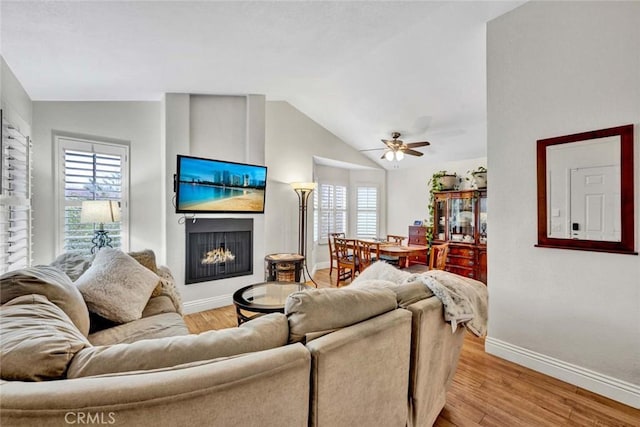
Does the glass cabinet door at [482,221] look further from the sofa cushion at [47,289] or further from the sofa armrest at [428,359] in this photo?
the sofa cushion at [47,289]

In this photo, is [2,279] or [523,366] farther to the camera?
[523,366]

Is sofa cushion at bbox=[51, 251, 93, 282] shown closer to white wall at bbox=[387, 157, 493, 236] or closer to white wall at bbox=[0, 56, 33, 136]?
white wall at bbox=[0, 56, 33, 136]

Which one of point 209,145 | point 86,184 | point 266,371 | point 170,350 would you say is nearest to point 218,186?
point 209,145

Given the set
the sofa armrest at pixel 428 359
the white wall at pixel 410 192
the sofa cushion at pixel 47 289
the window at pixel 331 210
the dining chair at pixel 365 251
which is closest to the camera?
the sofa cushion at pixel 47 289

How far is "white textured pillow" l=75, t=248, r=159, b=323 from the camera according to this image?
1.94m

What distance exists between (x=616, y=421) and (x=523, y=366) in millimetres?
638

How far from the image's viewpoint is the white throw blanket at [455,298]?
1.65 m

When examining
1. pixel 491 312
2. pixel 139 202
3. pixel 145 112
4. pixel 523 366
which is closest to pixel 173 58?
pixel 145 112

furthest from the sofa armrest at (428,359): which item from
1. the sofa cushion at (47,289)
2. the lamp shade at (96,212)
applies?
the lamp shade at (96,212)

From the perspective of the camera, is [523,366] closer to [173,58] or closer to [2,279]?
[2,279]

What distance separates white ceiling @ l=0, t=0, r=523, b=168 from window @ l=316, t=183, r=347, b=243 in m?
2.26

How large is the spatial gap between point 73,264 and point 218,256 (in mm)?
1612

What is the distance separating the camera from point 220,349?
3.15 feet

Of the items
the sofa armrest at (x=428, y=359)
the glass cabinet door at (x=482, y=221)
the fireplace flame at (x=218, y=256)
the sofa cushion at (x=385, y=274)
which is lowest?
the sofa armrest at (x=428, y=359)
